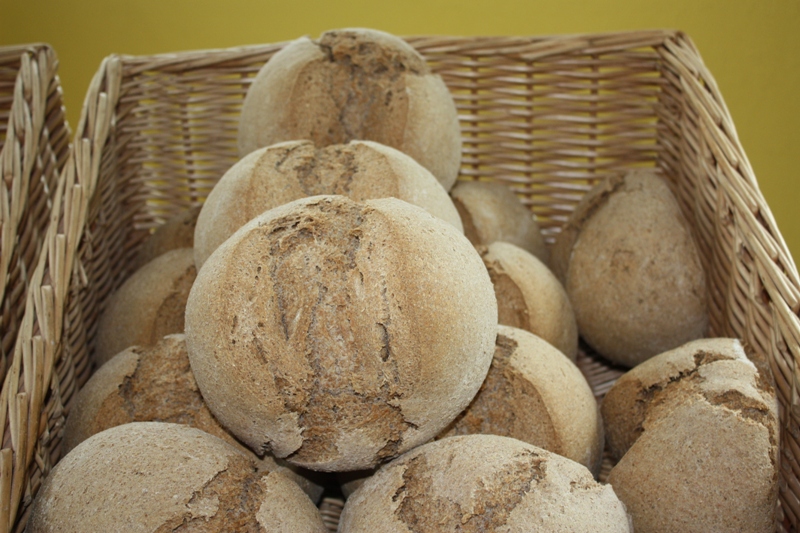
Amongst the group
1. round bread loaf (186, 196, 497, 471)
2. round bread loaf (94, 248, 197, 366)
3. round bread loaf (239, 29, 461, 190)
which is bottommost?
round bread loaf (94, 248, 197, 366)

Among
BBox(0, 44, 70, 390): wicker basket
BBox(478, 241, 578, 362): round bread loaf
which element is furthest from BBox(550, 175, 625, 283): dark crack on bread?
BBox(0, 44, 70, 390): wicker basket

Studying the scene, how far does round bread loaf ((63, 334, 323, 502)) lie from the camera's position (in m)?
1.23

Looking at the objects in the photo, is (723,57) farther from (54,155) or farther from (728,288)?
(54,155)

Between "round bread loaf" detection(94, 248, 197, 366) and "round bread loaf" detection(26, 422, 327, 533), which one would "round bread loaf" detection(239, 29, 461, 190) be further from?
"round bread loaf" detection(26, 422, 327, 533)

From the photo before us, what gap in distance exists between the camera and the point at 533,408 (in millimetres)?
1256

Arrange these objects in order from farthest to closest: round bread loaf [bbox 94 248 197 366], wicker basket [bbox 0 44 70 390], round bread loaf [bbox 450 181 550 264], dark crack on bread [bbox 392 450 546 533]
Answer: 1. round bread loaf [bbox 450 181 550 264]
2. round bread loaf [bbox 94 248 197 366]
3. wicker basket [bbox 0 44 70 390]
4. dark crack on bread [bbox 392 450 546 533]

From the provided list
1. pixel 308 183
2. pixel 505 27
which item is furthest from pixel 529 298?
pixel 505 27

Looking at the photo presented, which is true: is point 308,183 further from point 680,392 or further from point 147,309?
point 680,392

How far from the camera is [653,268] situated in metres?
1.66

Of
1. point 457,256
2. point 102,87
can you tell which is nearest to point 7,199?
point 102,87

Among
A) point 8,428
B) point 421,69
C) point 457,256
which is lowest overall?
point 8,428

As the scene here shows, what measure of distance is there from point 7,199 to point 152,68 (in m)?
0.74

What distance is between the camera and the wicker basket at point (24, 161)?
1368 mm

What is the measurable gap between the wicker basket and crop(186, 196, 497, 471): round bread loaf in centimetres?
50
